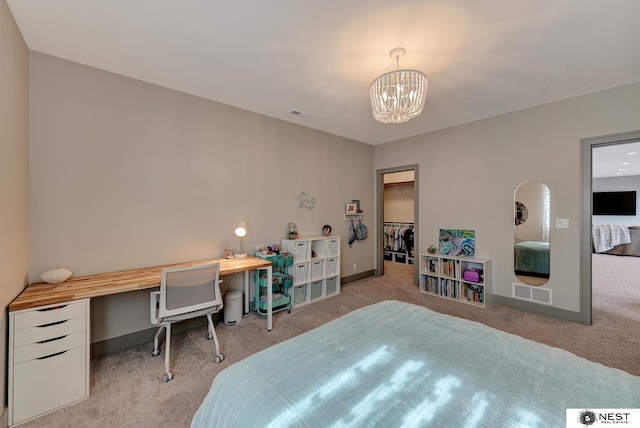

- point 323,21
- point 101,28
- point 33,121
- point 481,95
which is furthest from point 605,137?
point 33,121

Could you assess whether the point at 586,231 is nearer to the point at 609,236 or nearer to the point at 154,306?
the point at 154,306

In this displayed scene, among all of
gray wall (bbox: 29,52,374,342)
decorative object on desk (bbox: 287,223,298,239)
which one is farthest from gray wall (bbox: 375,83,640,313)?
gray wall (bbox: 29,52,374,342)

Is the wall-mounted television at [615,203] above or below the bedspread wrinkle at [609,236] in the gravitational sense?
above

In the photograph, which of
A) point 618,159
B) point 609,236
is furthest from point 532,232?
point 609,236

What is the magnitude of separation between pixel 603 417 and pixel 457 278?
→ 303 centimetres

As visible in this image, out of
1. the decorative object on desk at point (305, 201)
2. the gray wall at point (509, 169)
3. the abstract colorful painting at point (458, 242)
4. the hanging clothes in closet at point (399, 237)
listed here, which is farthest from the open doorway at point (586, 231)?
the decorative object on desk at point (305, 201)

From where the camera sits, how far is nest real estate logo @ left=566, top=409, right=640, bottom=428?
0.92 metres

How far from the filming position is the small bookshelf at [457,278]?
3.59 meters

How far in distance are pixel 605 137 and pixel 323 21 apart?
11.1 feet

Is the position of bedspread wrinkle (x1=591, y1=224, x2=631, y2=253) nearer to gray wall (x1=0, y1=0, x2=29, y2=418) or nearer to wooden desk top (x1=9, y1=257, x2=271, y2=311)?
wooden desk top (x1=9, y1=257, x2=271, y2=311)

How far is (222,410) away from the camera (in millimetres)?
1064

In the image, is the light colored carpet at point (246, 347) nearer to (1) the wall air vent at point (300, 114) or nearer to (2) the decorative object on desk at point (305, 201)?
(2) the decorative object on desk at point (305, 201)

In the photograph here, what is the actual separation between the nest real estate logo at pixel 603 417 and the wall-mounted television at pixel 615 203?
401 inches

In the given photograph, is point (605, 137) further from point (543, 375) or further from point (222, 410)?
point (222, 410)
